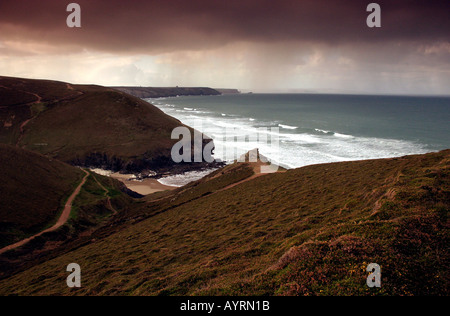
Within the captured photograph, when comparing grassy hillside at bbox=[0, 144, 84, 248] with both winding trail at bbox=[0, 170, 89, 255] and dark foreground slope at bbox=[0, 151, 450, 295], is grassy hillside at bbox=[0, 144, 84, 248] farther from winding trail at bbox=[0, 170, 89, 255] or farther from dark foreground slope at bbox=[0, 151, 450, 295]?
dark foreground slope at bbox=[0, 151, 450, 295]

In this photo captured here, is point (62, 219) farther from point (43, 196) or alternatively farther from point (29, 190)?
point (29, 190)

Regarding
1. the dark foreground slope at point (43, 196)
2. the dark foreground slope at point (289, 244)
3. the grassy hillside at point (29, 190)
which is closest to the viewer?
the dark foreground slope at point (289, 244)

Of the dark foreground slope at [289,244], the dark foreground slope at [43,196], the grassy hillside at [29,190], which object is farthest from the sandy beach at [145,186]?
the dark foreground slope at [289,244]

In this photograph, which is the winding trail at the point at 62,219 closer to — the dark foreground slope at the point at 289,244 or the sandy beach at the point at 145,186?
the dark foreground slope at the point at 289,244

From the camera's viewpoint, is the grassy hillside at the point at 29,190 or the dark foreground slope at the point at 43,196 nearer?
the grassy hillside at the point at 29,190

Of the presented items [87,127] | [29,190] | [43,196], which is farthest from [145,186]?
[87,127]

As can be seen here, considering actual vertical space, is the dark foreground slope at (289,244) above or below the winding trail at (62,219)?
above
